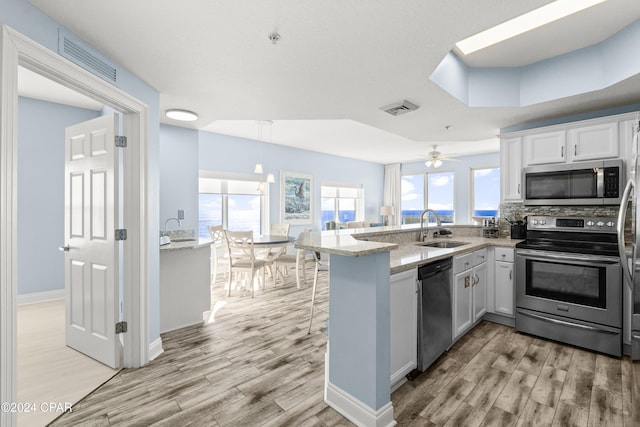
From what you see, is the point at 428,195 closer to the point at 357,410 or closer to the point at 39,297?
the point at 357,410

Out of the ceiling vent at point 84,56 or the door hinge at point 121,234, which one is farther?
the door hinge at point 121,234

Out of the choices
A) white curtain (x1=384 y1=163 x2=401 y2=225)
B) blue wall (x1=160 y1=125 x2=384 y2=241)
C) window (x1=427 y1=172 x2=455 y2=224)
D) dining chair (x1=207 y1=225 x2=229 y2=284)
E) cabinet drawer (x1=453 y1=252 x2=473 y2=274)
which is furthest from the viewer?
white curtain (x1=384 y1=163 x2=401 y2=225)

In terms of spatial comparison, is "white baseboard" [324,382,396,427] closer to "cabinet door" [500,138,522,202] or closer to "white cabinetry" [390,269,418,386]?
"white cabinetry" [390,269,418,386]

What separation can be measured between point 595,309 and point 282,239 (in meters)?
3.55

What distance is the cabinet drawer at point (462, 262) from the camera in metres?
2.50

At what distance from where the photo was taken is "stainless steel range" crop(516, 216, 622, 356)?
2.40m

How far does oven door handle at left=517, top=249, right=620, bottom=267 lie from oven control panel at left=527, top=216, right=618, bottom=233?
2.17ft

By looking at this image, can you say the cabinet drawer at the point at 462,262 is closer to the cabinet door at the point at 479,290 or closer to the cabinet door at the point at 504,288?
the cabinet door at the point at 479,290

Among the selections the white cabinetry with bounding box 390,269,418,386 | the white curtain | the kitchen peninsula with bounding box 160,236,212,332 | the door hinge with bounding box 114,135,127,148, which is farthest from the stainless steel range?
the white curtain

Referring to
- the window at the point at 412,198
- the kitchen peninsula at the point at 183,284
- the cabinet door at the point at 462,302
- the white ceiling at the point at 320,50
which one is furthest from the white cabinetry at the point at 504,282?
the window at the point at 412,198

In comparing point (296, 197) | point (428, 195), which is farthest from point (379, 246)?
point (428, 195)

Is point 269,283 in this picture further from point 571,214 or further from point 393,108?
point 571,214

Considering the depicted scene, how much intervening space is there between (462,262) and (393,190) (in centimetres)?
642

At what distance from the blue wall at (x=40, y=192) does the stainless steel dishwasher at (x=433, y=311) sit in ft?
15.6
